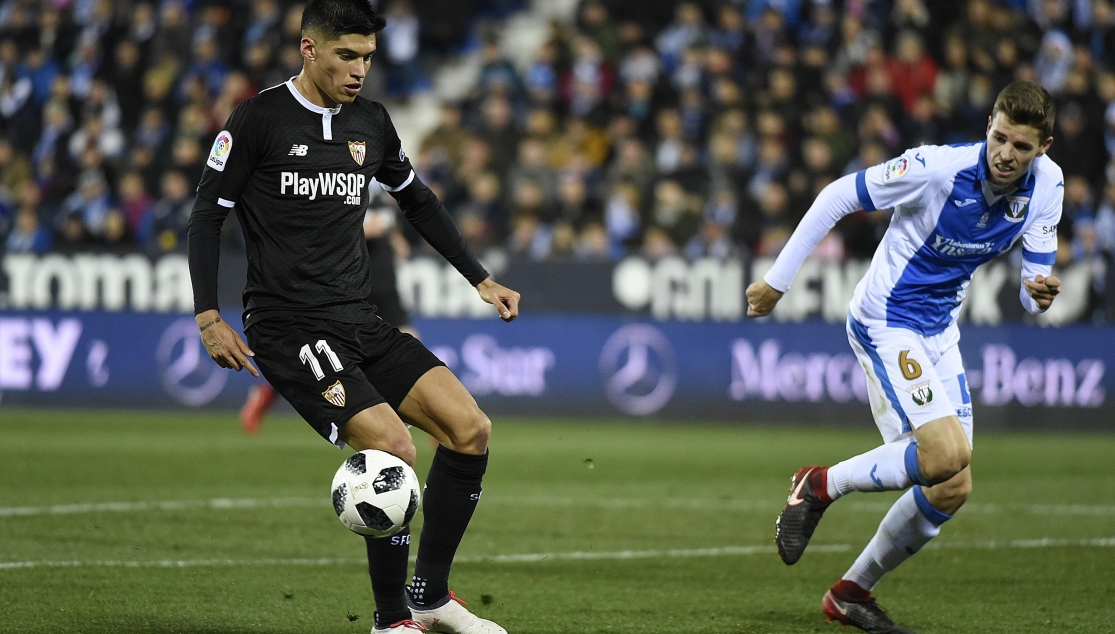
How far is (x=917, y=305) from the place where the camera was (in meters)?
5.86

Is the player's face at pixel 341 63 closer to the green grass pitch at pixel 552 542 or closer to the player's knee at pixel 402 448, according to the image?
the player's knee at pixel 402 448

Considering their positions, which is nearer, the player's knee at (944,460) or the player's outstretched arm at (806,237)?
the player's knee at (944,460)

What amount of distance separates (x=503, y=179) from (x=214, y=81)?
13.4 feet

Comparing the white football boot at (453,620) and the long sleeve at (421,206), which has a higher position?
the long sleeve at (421,206)

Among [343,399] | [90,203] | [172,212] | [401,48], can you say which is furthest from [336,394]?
[401,48]

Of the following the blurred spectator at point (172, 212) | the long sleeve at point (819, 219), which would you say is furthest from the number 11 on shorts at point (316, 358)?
the blurred spectator at point (172, 212)

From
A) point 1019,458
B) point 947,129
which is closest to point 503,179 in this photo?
point 947,129

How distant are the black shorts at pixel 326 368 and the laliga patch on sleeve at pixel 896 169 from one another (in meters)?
2.01

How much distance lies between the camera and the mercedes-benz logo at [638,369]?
14.5m

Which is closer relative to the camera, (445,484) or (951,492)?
(445,484)

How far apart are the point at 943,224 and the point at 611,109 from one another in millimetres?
11432

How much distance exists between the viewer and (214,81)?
17656mm

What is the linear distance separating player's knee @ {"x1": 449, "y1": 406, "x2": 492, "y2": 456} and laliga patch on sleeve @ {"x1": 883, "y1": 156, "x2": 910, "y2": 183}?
6.27ft

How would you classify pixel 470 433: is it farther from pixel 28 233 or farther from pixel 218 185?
pixel 28 233
